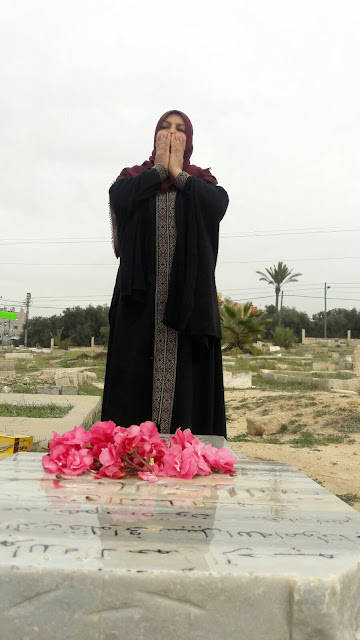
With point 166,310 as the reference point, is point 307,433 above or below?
below

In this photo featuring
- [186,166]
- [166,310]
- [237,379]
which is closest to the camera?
[166,310]

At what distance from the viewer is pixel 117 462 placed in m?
1.50

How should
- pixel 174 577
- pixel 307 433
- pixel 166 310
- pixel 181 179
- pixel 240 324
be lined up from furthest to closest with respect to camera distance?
pixel 240 324 < pixel 307 433 < pixel 181 179 < pixel 166 310 < pixel 174 577

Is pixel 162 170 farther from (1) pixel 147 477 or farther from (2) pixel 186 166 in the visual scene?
(1) pixel 147 477

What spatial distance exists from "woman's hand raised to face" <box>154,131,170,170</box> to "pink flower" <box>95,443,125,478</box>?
1714 millimetres

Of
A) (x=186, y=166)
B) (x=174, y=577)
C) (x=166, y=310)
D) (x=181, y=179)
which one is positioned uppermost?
(x=186, y=166)

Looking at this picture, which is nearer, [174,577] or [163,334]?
[174,577]

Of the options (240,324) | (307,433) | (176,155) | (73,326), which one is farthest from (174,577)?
(73,326)

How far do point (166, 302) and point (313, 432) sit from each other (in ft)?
12.9

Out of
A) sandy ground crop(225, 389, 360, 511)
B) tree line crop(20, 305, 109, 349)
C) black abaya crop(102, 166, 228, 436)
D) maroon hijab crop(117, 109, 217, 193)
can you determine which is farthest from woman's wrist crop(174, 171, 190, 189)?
tree line crop(20, 305, 109, 349)

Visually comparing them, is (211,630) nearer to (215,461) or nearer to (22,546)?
(22,546)

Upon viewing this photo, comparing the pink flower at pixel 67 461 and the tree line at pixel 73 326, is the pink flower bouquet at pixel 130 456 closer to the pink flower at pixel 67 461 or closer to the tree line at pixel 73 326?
the pink flower at pixel 67 461

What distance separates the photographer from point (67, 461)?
60.6 inches

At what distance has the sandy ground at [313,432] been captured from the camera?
12.7 feet
